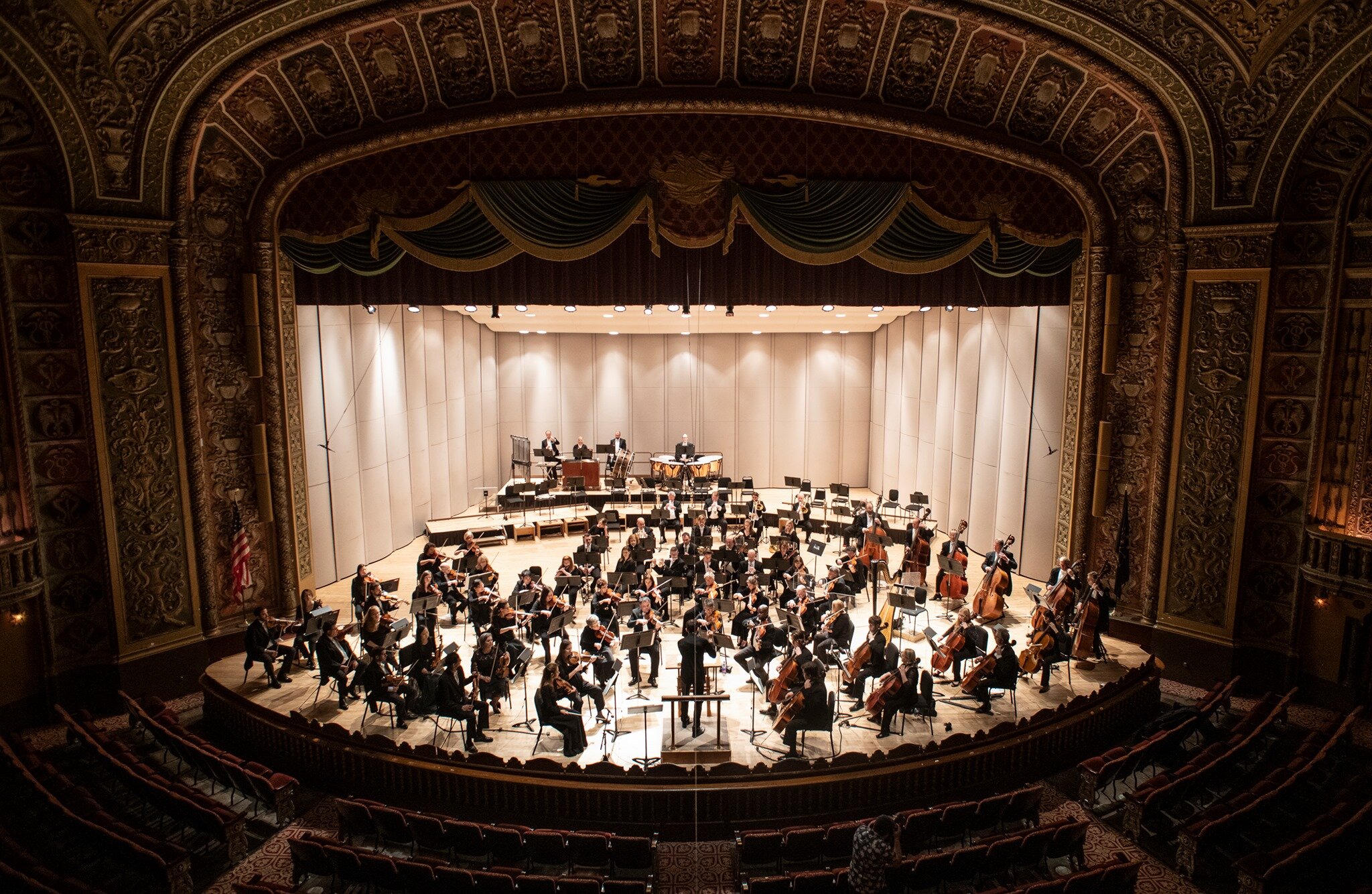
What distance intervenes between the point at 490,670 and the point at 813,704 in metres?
3.74

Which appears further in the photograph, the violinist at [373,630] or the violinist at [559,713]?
the violinist at [373,630]

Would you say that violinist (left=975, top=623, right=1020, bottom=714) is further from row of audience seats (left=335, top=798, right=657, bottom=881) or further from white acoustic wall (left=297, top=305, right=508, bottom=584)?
white acoustic wall (left=297, top=305, right=508, bottom=584)

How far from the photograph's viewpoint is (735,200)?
39.8ft

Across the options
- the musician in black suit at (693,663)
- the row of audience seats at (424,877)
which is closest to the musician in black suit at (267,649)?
the row of audience seats at (424,877)

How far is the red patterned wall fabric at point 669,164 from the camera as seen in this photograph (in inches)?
478

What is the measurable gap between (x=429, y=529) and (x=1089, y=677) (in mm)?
13157

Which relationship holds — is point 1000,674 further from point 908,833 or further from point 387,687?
point 387,687

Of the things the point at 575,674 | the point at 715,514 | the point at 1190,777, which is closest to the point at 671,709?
the point at 575,674

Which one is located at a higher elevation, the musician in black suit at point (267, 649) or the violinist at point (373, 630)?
the violinist at point (373, 630)

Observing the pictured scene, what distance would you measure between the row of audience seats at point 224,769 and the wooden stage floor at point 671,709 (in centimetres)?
116

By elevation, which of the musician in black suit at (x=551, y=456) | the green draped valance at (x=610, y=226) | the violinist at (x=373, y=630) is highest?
the green draped valance at (x=610, y=226)

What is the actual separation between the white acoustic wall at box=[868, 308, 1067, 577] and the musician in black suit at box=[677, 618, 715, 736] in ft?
25.5

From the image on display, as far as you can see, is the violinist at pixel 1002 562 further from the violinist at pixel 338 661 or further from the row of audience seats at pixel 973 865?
the violinist at pixel 338 661

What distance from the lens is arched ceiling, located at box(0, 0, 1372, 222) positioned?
9.52m
